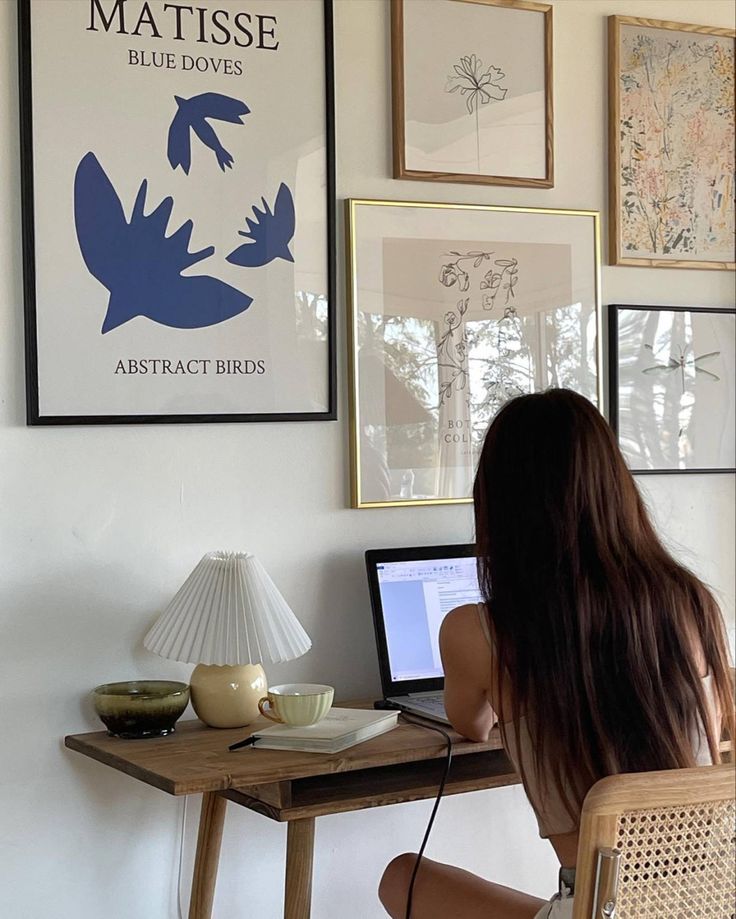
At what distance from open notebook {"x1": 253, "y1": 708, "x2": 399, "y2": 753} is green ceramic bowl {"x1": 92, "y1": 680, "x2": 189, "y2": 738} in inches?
5.7

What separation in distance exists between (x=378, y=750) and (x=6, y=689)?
0.62 m

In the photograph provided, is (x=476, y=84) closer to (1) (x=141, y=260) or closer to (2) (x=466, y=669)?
(1) (x=141, y=260)

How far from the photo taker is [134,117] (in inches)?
84.6

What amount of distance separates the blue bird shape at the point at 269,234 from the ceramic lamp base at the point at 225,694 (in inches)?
27.5

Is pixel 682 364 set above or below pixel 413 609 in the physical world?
above

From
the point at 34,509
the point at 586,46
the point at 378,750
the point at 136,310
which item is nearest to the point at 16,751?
the point at 34,509

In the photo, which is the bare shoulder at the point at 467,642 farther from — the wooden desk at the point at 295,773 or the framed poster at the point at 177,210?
the framed poster at the point at 177,210

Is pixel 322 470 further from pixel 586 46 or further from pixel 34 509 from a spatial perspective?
pixel 586 46

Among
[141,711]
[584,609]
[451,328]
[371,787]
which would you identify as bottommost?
[371,787]

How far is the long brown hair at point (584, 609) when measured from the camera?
1.60m

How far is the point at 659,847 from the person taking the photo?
4.64 feet

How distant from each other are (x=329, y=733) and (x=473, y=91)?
Answer: 1243 millimetres

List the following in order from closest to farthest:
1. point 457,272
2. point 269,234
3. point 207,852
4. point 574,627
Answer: point 574,627 → point 207,852 → point 269,234 → point 457,272

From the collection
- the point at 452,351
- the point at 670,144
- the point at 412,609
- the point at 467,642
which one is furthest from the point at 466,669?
the point at 670,144
